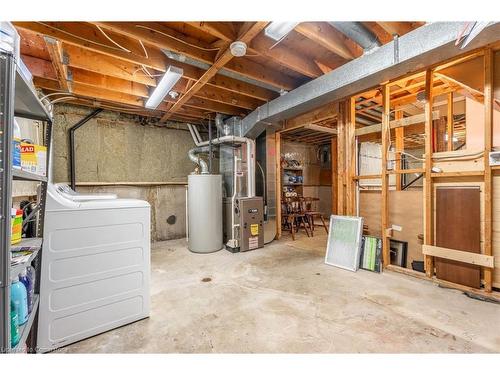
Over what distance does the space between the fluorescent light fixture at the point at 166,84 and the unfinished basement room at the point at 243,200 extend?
26 mm

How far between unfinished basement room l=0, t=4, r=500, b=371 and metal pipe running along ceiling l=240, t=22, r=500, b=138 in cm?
2

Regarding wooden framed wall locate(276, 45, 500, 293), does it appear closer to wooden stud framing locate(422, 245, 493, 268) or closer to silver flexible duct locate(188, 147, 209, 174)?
wooden stud framing locate(422, 245, 493, 268)

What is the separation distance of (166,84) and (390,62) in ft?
8.25

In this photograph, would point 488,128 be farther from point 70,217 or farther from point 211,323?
point 70,217

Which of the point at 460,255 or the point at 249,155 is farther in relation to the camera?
the point at 249,155

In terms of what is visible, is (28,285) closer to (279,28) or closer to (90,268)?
(90,268)

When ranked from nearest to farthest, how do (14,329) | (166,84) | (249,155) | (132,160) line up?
(14,329) → (166,84) → (249,155) → (132,160)

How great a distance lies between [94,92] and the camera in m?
3.48

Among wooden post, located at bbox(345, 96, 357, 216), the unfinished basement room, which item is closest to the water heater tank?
the unfinished basement room

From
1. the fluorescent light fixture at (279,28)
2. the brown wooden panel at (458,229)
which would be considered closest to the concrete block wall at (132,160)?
the fluorescent light fixture at (279,28)

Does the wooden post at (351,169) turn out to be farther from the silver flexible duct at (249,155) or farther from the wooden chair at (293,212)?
the wooden chair at (293,212)

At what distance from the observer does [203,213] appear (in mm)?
3898

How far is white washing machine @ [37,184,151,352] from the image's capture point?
153 centimetres

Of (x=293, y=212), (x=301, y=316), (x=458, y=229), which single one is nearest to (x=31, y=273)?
Answer: (x=301, y=316)
